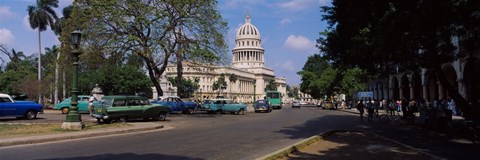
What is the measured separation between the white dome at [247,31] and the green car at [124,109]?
150 m

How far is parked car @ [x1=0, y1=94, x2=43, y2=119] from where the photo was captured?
25.0 metres

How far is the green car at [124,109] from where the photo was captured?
919 inches

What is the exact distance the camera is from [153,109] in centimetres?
2581

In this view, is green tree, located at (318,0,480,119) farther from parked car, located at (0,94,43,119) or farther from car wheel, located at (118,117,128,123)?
parked car, located at (0,94,43,119)

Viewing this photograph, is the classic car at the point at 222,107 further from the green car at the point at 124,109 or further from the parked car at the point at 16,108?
the parked car at the point at 16,108

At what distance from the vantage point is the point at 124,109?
79.4 feet

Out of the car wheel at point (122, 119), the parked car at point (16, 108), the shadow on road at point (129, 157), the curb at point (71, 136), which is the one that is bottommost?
the shadow on road at point (129, 157)

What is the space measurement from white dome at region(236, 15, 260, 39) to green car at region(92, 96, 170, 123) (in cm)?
15034

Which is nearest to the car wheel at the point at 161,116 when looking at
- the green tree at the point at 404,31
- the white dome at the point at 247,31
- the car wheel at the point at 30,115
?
the car wheel at the point at 30,115

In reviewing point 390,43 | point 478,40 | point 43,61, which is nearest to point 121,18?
point 390,43

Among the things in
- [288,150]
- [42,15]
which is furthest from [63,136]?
[42,15]

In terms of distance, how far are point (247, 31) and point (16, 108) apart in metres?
154

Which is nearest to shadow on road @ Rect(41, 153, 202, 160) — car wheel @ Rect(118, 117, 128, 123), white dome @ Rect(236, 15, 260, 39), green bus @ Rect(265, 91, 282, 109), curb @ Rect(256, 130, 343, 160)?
curb @ Rect(256, 130, 343, 160)

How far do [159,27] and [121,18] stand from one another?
2759 millimetres
